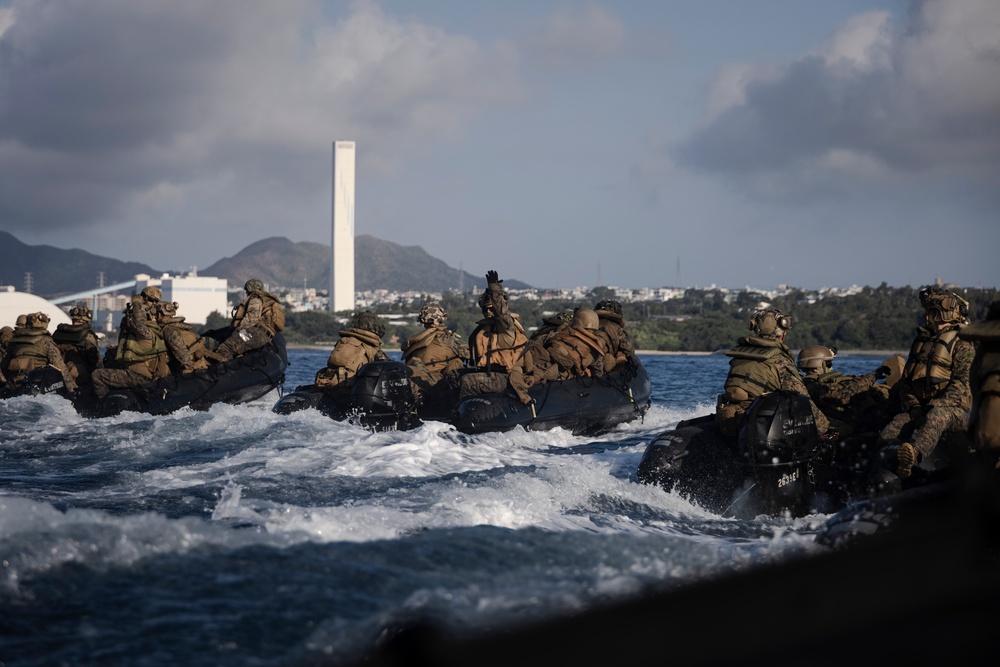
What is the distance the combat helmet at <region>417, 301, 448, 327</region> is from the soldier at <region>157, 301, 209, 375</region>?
179 inches

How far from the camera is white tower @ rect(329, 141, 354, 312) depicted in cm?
16725

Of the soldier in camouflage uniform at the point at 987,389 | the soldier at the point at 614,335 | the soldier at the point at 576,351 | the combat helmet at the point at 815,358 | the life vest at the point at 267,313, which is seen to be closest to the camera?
the soldier in camouflage uniform at the point at 987,389

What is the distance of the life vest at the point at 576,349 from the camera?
1734 cm

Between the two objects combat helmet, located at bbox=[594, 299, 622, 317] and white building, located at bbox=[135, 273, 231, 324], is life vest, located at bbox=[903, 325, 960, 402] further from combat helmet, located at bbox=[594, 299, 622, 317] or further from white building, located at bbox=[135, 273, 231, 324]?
Result: white building, located at bbox=[135, 273, 231, 324]

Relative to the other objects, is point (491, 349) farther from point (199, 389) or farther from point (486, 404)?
point (199, 389)

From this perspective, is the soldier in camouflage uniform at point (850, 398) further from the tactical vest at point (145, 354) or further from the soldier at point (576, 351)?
the tactical vest at point (145, 354)

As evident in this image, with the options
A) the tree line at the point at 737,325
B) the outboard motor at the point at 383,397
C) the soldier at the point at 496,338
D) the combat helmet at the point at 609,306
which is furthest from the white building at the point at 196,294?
the outboard motor at the point at 383,397

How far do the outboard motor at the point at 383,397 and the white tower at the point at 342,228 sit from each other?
151665 millimetres

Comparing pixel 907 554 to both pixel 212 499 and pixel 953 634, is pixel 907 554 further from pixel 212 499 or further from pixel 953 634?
pixel 212 499

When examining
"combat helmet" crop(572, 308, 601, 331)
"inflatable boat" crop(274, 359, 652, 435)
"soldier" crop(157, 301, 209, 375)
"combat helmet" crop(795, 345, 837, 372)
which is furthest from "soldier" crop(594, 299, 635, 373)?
"soldier" crop(157, 301, 209, 375)

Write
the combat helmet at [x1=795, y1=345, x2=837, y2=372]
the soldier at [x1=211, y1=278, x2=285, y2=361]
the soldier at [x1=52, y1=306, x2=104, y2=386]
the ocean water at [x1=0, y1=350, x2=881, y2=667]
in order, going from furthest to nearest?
1. the soldier at [x1=52, y1=306, x2=104, y2=386]
2. the soldier at [x1=211, y1=278, x2=285, y2=361]
3. the combat helmet at [x1=795, y1=345, x2=837, y2=372]
4. the ocean water at [x1=0, y1=350, x2=881, y2=667]

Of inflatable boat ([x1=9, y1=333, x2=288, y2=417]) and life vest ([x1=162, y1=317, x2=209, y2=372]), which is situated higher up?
life vest ([x1=162, y1=317, x2=209, y2=372])

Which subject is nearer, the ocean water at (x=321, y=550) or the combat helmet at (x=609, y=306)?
the ocean water at (x=321, y=550)

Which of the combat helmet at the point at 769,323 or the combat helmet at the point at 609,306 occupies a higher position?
the combat helmet at the point at 609,306
